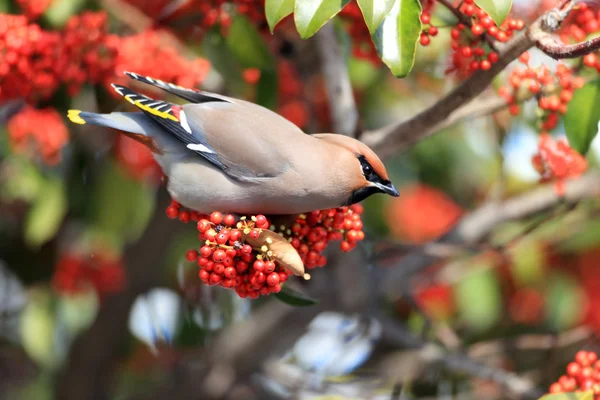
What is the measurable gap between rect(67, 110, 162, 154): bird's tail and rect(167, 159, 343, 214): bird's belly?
8.8 inches

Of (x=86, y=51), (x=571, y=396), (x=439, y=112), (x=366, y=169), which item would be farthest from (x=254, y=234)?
(x=86, y=51)

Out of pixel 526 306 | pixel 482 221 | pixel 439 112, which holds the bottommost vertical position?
pixel 526 306

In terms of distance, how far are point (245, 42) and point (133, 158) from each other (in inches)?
48.1

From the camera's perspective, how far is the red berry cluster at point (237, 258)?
220 cm

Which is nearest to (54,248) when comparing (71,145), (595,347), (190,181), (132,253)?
(132,253)

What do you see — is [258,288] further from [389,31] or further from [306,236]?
[389,31]

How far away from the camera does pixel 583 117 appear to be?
2.69 meters

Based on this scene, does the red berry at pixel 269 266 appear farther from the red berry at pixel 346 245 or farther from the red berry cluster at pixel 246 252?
the red berry at pixel 346 245

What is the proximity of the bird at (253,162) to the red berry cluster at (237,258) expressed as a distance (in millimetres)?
93

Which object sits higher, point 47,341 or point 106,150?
point 106,150

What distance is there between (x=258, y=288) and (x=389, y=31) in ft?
2.53

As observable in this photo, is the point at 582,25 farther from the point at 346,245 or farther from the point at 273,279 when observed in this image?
the point at 273,279

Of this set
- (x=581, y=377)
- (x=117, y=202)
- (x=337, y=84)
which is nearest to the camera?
(x=581, y=377)

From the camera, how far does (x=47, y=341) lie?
435 cm
